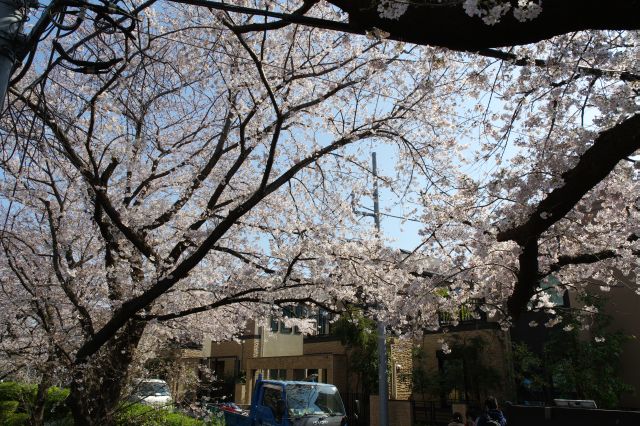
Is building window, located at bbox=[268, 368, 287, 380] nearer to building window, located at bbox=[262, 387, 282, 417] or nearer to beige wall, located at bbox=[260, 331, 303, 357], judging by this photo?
beige wall, located at bbox=[260, 331, 303, 357]

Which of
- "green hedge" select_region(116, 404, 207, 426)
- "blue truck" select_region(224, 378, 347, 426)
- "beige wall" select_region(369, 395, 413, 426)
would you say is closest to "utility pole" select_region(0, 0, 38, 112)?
"blue truck" select_region(224, 378, 347, 426)

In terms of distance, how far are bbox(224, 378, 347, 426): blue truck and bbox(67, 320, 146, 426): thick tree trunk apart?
2.85 meters

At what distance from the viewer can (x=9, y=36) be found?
323cm

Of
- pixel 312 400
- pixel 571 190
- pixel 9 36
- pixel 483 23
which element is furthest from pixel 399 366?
pixel 9 36

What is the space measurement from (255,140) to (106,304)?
5.31 meters

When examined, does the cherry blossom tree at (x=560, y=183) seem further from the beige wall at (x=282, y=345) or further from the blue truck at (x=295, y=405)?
the beige wall at (x=282, y=345)

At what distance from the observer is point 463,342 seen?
1588 cm

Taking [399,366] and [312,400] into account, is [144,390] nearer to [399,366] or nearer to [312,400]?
[312,400]

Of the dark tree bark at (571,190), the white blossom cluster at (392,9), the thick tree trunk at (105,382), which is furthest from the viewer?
the thick tree trunk at (105,382)

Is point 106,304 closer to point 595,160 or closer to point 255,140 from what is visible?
point 255,140

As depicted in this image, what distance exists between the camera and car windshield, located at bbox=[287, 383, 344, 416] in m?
9.50

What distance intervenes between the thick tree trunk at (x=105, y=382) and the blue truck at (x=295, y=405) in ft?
9.37

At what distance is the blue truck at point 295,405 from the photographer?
30.3ft

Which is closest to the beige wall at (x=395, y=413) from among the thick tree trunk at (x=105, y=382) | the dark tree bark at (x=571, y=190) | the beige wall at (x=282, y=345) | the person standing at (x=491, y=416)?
the person standing at (x=491, y=416)
